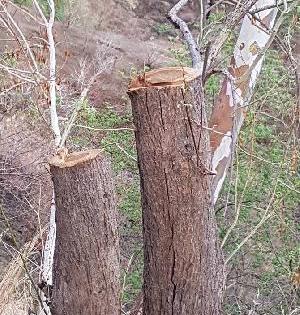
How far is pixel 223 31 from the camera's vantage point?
4.20 metres

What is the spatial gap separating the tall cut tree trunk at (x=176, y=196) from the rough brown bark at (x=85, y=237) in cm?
18

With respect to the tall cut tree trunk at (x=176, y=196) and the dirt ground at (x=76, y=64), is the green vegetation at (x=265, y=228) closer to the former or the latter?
the dirt ground at (x=76, y=64)

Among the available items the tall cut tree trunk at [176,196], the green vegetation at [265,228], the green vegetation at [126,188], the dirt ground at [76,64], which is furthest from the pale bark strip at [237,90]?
the tall cut tree trunk at [176,196]

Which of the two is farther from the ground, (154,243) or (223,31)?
(223,31)

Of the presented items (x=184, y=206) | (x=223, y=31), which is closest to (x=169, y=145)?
(x=184, y=206)

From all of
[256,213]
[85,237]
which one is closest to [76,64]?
[256,213]

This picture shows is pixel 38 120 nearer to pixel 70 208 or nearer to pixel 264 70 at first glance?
pixel 264 70

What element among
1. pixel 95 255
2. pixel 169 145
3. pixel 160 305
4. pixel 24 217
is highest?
pixel 169 145

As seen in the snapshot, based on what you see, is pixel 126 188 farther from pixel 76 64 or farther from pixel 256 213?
pixel 76 64

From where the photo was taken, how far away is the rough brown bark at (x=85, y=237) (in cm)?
288

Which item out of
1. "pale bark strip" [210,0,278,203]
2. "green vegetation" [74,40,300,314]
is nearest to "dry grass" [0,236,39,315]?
"green vegetation" [74,40,300,314]

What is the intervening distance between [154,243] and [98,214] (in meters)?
0.28

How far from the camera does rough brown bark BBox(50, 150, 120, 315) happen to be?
288cm

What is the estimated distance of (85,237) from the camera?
9.52ft
